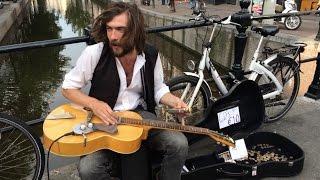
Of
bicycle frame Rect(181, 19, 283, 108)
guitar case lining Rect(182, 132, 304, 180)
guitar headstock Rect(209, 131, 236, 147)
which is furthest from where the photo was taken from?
bicycle frame Rect(181, 19, 283, 108)

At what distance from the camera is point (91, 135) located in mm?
1998

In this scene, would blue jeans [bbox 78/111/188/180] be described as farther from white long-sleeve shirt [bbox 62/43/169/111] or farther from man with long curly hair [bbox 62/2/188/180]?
white long-sleeve shirt [bbox 62/43/169/111]

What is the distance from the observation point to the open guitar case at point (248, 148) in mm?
2766

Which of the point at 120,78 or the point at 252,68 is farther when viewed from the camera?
the point at 252,68

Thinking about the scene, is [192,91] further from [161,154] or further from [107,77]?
[107,77]

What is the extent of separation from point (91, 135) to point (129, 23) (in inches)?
28.2

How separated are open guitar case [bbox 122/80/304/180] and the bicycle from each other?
0.40 metres

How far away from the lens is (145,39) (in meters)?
2.28

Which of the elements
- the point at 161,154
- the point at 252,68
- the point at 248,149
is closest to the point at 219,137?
the point at 161,154

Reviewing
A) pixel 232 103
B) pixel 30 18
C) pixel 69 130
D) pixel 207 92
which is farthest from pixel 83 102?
pixel 30 18

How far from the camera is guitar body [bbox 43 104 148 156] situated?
1935 mm

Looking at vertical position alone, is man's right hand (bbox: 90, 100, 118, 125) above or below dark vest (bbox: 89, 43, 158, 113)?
below

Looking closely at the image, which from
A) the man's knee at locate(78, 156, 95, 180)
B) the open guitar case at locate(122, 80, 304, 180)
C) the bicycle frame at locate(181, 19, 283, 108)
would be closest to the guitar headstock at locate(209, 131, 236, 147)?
the open guitar case at locate(122, 80, 304, 180)

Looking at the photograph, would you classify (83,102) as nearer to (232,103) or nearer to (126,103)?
(126,103)
